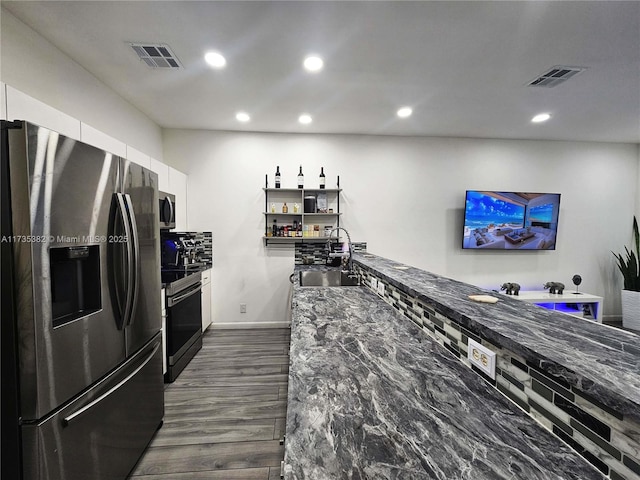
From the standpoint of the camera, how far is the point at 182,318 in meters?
2.73

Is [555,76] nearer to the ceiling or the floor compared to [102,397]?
nearer to the ceiling

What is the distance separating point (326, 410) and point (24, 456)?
122cm

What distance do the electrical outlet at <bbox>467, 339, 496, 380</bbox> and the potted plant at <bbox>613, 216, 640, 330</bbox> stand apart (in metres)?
4.82

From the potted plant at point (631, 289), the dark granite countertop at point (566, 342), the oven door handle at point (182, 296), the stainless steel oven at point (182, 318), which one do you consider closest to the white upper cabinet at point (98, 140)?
the stainless steel oven at point (182, 318)

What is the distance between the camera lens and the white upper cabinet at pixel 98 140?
1.86 m

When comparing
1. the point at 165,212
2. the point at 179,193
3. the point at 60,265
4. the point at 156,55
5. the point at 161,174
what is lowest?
the point at 60,265

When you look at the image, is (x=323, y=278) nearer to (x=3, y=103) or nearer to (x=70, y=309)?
(x=70, y=309)

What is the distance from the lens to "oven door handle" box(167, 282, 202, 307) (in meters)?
2.47

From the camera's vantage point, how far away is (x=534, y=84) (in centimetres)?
250

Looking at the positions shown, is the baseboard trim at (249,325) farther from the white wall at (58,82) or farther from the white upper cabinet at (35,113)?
the white upper cabinet at (35,113)

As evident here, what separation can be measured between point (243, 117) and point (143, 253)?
2197 millimetres

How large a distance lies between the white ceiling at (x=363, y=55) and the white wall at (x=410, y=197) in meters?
A: 0.59

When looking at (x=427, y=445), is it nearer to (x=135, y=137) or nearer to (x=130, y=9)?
(x=130, y=9)

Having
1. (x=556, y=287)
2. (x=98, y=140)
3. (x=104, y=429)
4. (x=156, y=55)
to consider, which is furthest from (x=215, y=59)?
(x=556, y=287)
